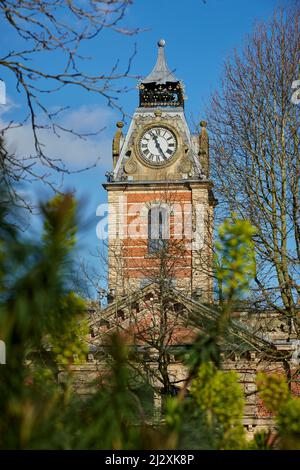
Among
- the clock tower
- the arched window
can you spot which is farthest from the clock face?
the arched window

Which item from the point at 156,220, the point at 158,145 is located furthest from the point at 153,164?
the point at 156,220

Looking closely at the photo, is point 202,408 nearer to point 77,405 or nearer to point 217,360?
point 217,360

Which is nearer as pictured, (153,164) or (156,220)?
(156,220)

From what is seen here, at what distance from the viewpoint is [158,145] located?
145 ft

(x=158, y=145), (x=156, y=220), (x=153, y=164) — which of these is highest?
(x=158, y=145)

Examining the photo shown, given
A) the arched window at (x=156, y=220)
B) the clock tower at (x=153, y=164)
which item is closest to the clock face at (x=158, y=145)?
the clock tower at (x=153, y=164)

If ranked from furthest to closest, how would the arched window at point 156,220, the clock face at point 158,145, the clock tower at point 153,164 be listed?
the clock face at point 158,145
the clock tower at point 153,164
the arched window at point 156,220

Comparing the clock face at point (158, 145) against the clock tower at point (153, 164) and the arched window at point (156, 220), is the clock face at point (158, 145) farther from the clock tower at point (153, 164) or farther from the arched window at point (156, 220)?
the arched window at point (156, 220)

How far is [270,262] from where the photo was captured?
16672 mm

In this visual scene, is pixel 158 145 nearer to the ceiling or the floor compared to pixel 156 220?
nearer to the ceiling

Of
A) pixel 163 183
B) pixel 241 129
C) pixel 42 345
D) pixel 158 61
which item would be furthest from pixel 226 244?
pixel 158 61

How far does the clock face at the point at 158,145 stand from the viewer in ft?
144

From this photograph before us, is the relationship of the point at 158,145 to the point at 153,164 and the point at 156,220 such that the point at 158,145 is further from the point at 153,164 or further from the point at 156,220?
the point at 156,220

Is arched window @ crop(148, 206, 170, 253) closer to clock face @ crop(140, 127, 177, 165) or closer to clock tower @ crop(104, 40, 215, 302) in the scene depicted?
clock tower @ crop(104, 40, 215, 302)
